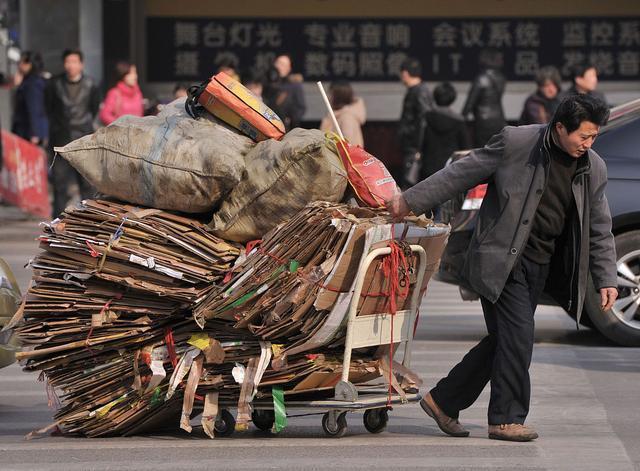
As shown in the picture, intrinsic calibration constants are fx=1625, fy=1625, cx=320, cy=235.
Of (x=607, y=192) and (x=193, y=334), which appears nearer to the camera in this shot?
(x=193, y=334)

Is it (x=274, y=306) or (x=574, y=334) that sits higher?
(x=274, y=306)

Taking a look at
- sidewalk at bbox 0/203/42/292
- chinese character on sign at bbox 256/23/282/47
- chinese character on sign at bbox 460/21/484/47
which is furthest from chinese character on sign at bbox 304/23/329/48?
sidewalk at bbox 0/203/42/292

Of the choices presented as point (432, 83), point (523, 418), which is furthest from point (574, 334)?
point (432, 83)

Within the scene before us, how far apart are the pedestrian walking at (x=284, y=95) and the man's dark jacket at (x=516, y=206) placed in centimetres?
1329

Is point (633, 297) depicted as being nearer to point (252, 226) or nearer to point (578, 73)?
point (252, 226)

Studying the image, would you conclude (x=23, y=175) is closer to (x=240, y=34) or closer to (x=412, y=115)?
(x=412, y=115)

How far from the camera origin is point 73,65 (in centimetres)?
1806

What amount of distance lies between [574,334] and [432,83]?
652 inches

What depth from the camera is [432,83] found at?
27.8 meters

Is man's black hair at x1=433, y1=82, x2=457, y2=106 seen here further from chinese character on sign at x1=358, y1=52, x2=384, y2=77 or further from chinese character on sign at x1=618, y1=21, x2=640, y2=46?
chinese character on sign at x1=618, y1=21, x2=640, y2=46

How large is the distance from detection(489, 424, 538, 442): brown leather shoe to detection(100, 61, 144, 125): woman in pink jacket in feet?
38.7

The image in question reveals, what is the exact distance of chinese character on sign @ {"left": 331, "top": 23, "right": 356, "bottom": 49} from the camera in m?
Answer: 27.8

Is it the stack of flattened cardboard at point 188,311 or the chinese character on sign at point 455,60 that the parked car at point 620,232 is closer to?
the stack of flattened cardboard at point 188,311

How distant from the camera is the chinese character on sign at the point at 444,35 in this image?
91.3ft
